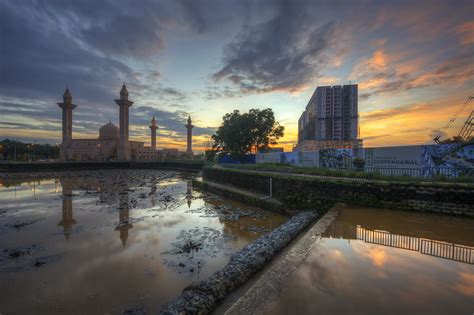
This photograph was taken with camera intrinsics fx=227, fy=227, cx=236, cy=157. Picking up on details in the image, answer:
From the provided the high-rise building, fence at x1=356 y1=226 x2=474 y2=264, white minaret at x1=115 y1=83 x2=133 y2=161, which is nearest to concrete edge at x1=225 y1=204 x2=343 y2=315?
A: fence at x1=356 y1=226 x2=474 y2=264

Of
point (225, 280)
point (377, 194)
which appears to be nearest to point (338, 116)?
point (377, 194)

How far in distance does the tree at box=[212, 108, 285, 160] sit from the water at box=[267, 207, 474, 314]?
26978mm

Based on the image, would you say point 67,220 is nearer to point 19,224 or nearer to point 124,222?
point 19,224

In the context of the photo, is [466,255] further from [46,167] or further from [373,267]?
[46,167]

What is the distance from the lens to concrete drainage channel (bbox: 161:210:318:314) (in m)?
3.92

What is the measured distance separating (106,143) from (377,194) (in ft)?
209

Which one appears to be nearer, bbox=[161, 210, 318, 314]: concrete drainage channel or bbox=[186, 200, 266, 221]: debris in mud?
bbox=[161, 210, 318, 314]: concrete drainage channel

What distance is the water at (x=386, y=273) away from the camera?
350 centimetres

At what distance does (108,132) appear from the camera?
60.3 m

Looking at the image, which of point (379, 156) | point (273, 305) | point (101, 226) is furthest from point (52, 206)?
point (379, 156)

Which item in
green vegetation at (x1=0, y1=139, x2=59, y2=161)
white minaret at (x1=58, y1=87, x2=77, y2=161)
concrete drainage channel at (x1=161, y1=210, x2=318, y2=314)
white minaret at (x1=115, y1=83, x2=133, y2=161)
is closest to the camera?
concrete drainage channel at (x1=161, y1=210, x2=318, y2=314)

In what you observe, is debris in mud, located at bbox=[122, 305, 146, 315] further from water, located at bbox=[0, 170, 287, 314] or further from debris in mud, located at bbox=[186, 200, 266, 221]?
debris in mud, located at bbox=[186, 200, 266, 221]

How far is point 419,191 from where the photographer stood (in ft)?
29.8

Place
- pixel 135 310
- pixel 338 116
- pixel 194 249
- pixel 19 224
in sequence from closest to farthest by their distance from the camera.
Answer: pixel 135 310
pixel 194 249
pixel 19 224
pixel 338 116
